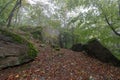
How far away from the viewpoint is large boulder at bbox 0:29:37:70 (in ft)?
22.2

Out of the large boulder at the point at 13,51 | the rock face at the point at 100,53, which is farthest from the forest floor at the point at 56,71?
the rock face at the point at 100,53

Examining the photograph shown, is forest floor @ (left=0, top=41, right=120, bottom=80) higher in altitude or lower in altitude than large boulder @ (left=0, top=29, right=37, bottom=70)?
lower

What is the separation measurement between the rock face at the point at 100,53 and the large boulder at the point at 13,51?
3.60m

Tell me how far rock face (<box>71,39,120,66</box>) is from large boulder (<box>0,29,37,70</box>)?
360 centimetres

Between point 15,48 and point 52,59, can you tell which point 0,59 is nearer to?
point 15,48

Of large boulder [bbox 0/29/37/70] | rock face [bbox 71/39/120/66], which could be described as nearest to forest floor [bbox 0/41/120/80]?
large boulder [bbox 0/29/37/70]

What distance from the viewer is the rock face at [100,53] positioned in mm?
9219

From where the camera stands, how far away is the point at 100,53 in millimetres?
9453

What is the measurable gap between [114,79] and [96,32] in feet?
14.1

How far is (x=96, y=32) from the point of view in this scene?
10492 millimetres

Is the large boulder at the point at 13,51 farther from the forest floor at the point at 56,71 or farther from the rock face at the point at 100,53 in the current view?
the rock face at the point at 100,53

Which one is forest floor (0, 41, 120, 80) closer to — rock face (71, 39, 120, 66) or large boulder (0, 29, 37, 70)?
large boulder (0, 29, 37, 70)

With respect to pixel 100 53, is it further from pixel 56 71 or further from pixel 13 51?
pixel 13 51

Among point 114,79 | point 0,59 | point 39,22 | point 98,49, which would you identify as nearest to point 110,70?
point 114,79
